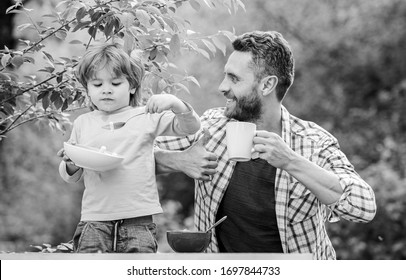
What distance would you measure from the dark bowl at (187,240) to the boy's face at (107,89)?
55 cm

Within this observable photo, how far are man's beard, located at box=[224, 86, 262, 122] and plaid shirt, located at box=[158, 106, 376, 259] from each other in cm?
15

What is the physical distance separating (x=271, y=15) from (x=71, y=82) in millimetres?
8073

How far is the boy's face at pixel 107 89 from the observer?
2869mm

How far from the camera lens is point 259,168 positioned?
3.44 m

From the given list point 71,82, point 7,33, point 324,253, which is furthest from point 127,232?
point 7,33

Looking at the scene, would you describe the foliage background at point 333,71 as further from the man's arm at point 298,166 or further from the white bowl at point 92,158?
the white bowl at point 92,158

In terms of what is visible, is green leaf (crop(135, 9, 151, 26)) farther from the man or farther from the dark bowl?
the dark bowl

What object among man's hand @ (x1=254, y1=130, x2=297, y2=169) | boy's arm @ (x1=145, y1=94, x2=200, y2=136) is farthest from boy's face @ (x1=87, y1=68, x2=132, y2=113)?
man's hand @ (x1=254, y1=130, x2=297, y2=169)

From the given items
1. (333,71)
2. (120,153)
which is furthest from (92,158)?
(333,71)

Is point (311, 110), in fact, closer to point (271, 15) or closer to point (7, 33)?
point (271, 15)

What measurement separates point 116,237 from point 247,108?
2.95 ft

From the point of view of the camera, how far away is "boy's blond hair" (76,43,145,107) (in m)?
2.87

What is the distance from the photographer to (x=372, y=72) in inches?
432

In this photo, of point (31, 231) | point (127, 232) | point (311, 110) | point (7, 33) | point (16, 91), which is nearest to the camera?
point (127, 232)
